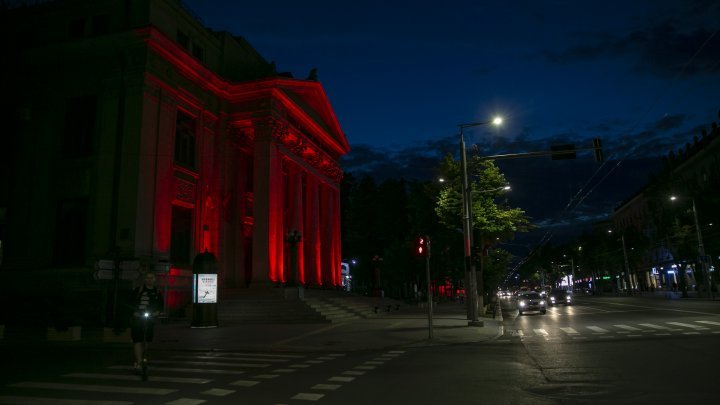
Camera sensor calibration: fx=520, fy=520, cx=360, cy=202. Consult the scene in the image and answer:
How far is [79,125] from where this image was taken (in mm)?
28906

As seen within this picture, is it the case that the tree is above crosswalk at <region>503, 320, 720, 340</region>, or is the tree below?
above

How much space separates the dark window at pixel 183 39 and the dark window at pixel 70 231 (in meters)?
11.3

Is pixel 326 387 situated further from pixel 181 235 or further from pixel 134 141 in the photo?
pixel 181 235

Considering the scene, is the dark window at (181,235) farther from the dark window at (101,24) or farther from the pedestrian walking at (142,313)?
the pedestrian walking at (142,313)

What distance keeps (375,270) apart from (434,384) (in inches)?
1807

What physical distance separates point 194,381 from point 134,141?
2058cm

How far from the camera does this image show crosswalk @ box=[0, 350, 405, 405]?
7.78 metres

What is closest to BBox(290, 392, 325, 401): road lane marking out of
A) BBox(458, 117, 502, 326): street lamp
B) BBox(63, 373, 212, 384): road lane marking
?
BBox(63, 373, 212, 384): road lane marking

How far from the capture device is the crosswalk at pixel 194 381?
306 inches

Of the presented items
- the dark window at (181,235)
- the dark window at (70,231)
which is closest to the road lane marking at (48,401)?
the dark window at (70,231)

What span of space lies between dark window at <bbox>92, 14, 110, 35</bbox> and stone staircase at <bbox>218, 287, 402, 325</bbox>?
16.5 m

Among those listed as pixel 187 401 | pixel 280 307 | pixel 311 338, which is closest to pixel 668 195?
pixel 280 307

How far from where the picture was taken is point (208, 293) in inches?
902

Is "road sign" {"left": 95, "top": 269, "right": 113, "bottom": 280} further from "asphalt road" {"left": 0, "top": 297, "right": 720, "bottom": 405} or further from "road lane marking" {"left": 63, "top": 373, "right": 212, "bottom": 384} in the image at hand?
"road lane marking" {"left": 63, "top": 373, "right": 212, "bottom": 384}
